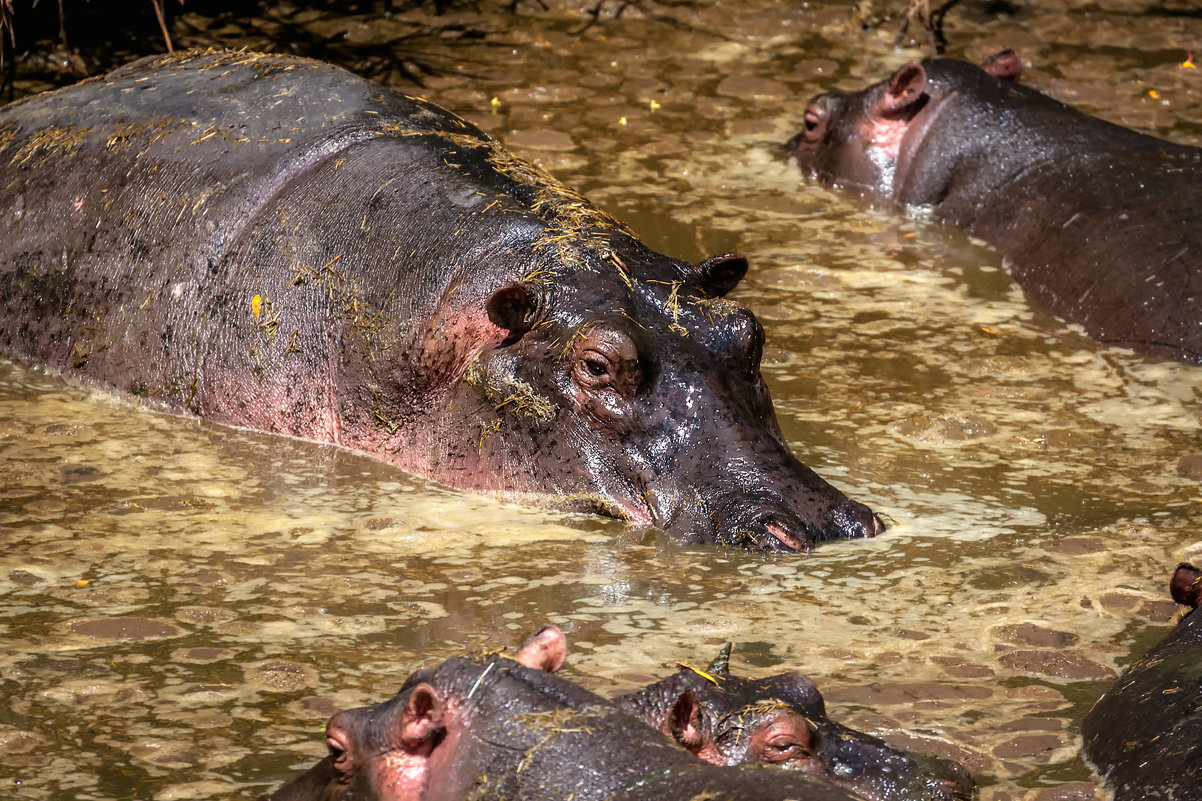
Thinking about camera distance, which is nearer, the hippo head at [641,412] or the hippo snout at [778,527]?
the hippo snout at [778,527]

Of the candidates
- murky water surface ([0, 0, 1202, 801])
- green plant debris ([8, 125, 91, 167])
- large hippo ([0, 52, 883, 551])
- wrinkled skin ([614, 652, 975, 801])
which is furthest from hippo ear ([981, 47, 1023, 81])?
wrinkled skin ([614, 652, 975, 801])

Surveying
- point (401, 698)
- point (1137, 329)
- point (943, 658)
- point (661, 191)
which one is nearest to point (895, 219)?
point (661, 191)

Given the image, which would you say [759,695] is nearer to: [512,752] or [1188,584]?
[512,752]

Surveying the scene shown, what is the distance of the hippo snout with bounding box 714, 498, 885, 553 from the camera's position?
18.5 ft

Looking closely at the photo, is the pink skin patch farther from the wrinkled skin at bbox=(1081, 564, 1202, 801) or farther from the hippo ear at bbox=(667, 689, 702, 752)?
the hippo ear at bbox=(667, 689, 702, 752)

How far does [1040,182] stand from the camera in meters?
9.05

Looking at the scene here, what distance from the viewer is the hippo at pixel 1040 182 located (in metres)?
7.88

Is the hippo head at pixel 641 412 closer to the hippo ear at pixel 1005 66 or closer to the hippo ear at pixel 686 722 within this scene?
the hippo ear at pixel 686 722

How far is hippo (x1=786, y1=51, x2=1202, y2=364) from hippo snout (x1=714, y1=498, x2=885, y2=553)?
98.8 inches

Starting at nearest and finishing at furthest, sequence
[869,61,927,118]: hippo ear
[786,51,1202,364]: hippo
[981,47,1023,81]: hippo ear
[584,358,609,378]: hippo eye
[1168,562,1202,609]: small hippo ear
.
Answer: [1168,562,1202,609]: small hippo ear → [584,358,609,378]: hippo eye → [786,51,1202,364]: hippo → [869,61,927,118]: hippo ear → [981,47,1023,81]: hippo ear

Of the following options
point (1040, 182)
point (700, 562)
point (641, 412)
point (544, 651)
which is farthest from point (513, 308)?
point (1040, 182)

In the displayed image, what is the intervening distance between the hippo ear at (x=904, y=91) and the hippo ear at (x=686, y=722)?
653cm

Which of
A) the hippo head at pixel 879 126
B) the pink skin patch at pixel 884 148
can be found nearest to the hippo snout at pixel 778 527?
the hippo head at pixel 879 126

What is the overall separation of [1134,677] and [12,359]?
15.2ft
